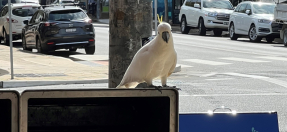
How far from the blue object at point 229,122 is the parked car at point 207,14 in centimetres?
2580

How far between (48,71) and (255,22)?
12906 millimetres

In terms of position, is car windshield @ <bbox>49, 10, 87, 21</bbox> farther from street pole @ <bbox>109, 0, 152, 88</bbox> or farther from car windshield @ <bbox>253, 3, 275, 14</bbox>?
street pole @ <bbox>109, 0, 152, 88</bbox>

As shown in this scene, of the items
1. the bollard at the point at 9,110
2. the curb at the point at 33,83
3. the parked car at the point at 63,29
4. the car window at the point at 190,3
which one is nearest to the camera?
the bollard at the point at 9,110

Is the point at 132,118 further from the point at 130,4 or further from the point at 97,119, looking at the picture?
the point at 130,4

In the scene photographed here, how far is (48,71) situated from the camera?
14.2 meters

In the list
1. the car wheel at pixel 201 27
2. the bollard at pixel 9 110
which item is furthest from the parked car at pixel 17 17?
the bollard at pixel 9 110

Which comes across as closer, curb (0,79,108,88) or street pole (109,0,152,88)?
street pole (109,0,152,88)

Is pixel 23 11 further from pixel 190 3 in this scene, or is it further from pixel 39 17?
pixel 190 3

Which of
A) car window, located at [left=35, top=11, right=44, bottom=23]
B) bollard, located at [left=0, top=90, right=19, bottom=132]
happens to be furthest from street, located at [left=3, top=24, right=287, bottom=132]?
bollard, located at [left=0, top=90, right=19, bottom=132]

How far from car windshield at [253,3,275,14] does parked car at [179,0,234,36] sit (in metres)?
3.67

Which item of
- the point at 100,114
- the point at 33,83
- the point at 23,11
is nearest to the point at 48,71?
the point at 33,83

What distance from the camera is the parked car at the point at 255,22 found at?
24.5m

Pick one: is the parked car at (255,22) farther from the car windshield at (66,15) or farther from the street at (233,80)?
the car windshield at (66,15)

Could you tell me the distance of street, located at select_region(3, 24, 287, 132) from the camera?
9.73 meters
